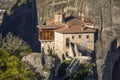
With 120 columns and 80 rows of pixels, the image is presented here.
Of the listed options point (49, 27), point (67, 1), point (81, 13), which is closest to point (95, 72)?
point (49, 27)

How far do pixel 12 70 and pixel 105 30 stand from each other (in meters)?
21.9

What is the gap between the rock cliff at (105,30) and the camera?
2350 inches

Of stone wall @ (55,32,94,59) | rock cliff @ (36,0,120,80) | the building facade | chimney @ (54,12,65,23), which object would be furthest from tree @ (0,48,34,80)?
chimney @ (54,12,65,23)

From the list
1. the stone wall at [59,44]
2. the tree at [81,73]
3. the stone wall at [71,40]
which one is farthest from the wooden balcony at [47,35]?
the tree at [81,73]

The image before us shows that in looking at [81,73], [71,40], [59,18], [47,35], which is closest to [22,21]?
[59,18]

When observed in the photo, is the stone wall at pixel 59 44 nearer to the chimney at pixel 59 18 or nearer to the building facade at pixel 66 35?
the building facade at pixel 66 35

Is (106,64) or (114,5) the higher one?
(114,5)

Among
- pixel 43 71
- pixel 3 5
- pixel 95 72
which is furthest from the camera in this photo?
pixel 3 5

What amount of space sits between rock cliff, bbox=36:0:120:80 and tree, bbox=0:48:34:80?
44.5 feet

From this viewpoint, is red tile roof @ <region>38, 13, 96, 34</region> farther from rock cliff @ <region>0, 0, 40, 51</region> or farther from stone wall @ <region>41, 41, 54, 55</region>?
rock cliff @ <region>0, 0, 40, 51</region>

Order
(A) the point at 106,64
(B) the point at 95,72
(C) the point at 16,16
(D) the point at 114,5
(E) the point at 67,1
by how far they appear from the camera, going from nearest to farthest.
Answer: (B) the point at 95,72, (A) the point at 106,64, (D) the point at 114,5, (E) the point at 67,1, (C) the point at 16,16

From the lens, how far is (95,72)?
180ft

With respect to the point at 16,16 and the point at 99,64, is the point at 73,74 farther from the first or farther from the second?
the point at 16,16

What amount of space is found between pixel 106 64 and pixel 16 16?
1769 inches
